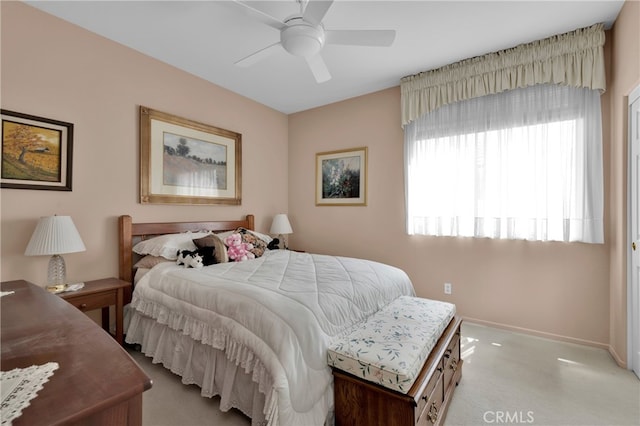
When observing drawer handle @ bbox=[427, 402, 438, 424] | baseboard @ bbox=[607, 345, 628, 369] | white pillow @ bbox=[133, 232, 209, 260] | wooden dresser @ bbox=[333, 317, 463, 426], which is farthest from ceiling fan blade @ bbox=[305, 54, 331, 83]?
baseboard @ bbox=[607, 345, 628, 369]

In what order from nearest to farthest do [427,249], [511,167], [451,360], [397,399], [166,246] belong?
[397,399], [451,360], [166,246], [511,167], [427,249]

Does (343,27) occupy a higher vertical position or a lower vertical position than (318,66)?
higher

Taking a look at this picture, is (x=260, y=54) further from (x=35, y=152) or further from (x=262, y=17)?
(x=35, y=152)

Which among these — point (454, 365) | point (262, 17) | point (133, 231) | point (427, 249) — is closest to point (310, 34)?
point (262, 17)

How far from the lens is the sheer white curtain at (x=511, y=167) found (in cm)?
257

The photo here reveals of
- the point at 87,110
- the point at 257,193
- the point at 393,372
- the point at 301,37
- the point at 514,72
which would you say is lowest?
the point at 393,372

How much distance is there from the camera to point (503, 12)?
2254 millimetres

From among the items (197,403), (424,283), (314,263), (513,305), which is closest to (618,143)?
(513,305)

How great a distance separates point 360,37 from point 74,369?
225 centimetres

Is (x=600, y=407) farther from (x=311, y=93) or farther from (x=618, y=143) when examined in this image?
(x=311, y=93)

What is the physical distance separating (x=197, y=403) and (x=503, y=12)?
11.9ft

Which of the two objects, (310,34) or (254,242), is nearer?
(310,34)

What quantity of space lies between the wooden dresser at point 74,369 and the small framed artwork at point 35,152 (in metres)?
1.57

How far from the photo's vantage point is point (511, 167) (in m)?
2.88
